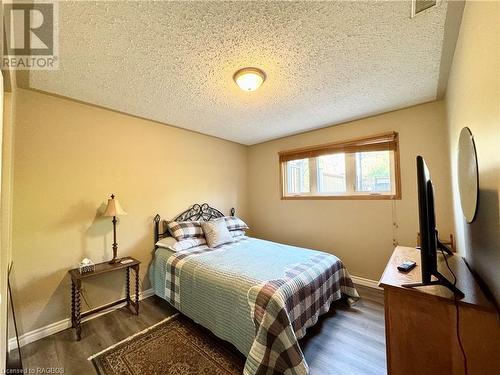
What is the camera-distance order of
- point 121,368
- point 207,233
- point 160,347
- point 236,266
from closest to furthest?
point 121,368, point 160,347, point 236,266, point 207,233

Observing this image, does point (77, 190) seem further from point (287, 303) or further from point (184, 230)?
point (287, 303)

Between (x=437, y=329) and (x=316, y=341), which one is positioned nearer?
(x=437, y=329)

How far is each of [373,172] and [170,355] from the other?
307cm

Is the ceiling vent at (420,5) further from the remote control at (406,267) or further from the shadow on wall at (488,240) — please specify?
the remote control at (406,267)

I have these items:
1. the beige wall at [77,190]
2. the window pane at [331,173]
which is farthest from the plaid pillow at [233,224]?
the window pane at [331,173]

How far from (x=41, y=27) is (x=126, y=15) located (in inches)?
22.2

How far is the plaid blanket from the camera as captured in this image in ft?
4.62

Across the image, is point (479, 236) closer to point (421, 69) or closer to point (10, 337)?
point (421, 69)

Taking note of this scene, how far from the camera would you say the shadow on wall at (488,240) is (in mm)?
912

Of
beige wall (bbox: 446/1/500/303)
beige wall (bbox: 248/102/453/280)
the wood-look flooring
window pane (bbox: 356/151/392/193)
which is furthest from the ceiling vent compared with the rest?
the wood-look flooring

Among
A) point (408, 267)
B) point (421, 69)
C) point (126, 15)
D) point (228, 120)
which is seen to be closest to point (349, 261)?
point (408, 267)

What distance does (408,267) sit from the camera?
132 cm

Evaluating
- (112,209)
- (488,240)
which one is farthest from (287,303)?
(112,209)

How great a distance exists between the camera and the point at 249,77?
5.73 ft
